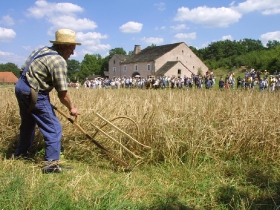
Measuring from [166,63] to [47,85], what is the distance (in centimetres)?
4637

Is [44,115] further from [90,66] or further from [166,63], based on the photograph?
[90,66]

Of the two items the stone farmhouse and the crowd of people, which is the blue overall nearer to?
the crowd of people

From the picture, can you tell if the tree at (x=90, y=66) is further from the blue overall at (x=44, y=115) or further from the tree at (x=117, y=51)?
the blue overall at (x=44, y=115)

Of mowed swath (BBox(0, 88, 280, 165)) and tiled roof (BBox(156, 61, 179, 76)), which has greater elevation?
tiled roof (BBox(156, 61, 179, 76))

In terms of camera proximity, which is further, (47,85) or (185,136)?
(185,136)

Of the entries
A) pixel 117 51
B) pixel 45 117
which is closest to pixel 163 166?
pixel 45 117

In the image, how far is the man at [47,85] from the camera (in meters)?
2.96

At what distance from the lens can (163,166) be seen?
3.37 meters

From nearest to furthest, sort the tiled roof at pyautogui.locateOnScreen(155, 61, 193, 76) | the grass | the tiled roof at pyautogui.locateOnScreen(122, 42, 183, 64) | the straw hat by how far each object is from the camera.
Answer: the grass → the straw hat → the tiled roof at pyautogui.locateOnScreen(155, 61, 193, 76) → the tiled roof at pyautogui.locateOnScreen(122, 42, 183, 64)

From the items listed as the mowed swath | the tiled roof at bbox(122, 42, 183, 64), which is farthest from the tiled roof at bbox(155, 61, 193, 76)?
the mowed swath

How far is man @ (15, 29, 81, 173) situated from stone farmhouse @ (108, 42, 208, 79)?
4180 centimetres

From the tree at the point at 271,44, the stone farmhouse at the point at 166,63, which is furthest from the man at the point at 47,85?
the tree at the point at 271,44

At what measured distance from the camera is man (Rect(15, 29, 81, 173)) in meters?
2.96

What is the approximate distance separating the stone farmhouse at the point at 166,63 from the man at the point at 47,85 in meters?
41.8
